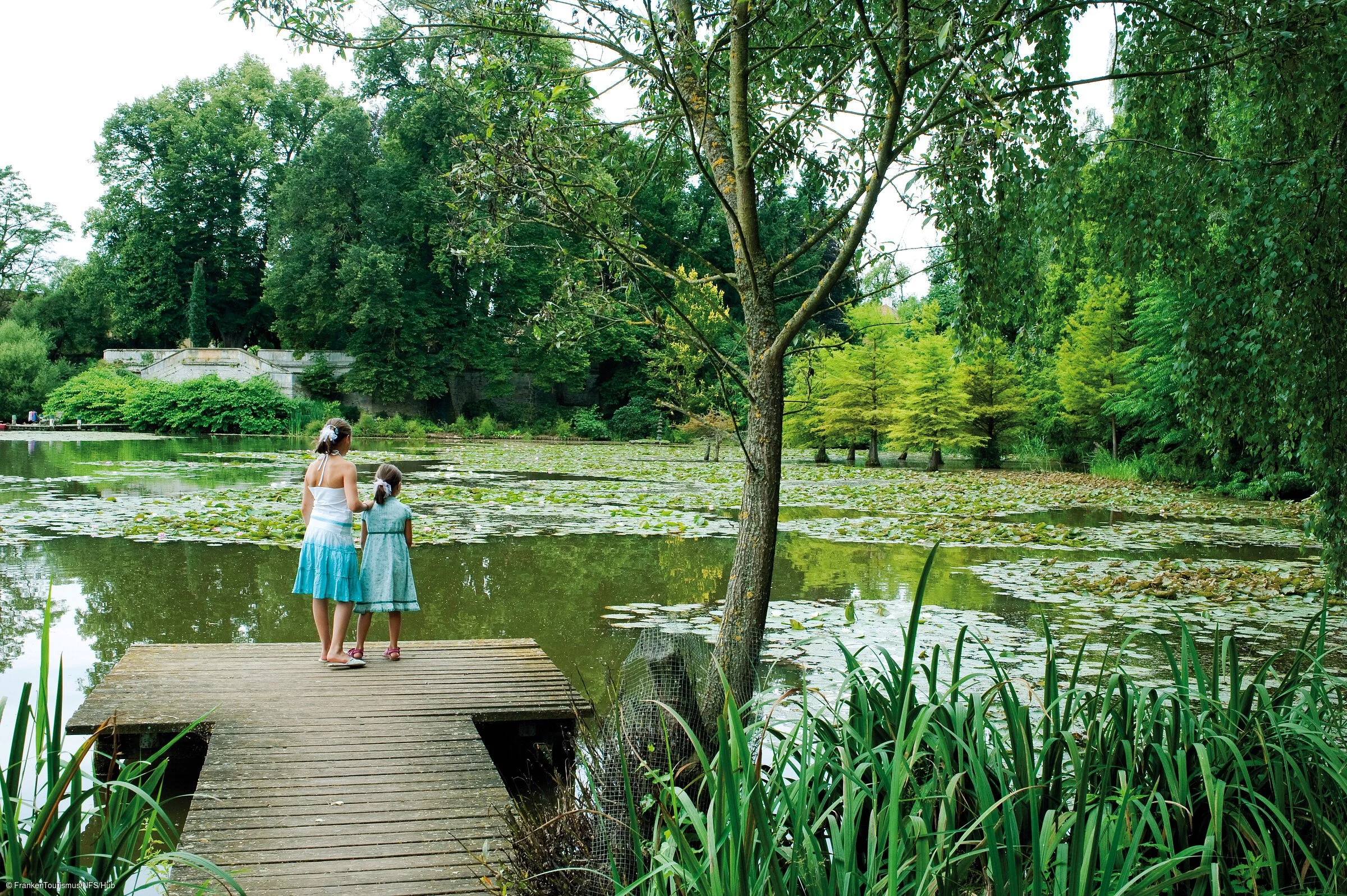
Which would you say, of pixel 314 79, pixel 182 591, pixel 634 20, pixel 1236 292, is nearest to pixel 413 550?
pixel 182 591

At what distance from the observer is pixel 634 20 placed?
13.4 ft

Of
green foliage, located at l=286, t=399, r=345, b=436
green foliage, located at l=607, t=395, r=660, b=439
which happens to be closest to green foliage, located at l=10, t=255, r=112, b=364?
green foliage, located at l=286, t=399, r=345, b=436

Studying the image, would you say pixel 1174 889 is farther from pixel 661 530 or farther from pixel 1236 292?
pixel 661 530

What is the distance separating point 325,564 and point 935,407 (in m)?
Result: 21.9

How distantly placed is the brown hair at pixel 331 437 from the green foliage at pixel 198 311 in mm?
38335

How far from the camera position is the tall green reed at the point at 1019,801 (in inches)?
74.2

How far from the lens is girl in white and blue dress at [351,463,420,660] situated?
213 inches

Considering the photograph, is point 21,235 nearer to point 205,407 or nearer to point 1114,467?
point 205,407

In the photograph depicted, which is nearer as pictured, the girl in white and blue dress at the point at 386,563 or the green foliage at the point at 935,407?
the girl in white and blue dress at the point at 386,563

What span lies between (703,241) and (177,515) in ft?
117

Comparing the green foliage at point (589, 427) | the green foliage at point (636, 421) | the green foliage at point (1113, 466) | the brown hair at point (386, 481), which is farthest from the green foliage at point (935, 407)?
the brown hair at point (386, 481)

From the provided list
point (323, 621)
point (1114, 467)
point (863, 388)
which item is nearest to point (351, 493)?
point (323, 621)

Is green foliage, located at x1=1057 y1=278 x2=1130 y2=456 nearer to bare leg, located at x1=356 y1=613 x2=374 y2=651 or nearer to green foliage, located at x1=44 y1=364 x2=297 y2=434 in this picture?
bare leg, located at x1=356 y1=613 x2=374 y2=651

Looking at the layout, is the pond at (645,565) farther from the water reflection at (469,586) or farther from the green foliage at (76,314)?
the green foliage at (76,314)
